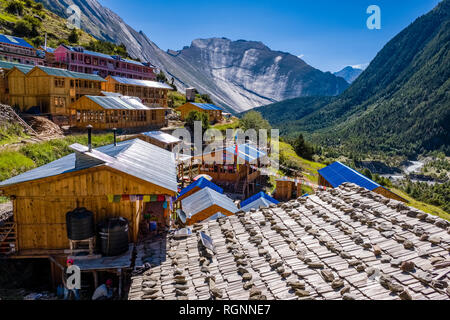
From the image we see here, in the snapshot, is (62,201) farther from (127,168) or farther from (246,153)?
(246,153)

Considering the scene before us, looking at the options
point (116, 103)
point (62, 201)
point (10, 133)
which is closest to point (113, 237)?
point (62, 201)

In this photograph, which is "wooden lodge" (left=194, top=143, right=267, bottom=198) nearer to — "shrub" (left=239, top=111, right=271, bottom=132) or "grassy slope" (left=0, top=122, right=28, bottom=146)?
"grassy slope" (left=0, top=122, right=28, bottom=146)

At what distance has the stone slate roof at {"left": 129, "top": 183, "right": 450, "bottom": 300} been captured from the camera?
654cm

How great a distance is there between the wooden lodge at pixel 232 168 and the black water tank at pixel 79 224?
791 inches

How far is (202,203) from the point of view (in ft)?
63.0

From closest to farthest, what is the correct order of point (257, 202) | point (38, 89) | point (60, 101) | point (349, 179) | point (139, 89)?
point (257, 202), point (349, 179), point (38, 89), point (60, 101), point (139, 89)

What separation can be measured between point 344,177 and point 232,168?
10763 millimetres

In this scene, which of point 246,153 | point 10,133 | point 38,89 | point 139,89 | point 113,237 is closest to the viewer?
point 113,237

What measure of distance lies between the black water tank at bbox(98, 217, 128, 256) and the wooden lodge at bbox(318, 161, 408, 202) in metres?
19.7

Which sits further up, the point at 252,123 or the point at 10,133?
the point at 252,123

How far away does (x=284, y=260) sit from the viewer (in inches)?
322

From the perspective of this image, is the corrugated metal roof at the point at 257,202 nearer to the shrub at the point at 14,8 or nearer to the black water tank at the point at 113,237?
the black water tank at the point at 113,237
